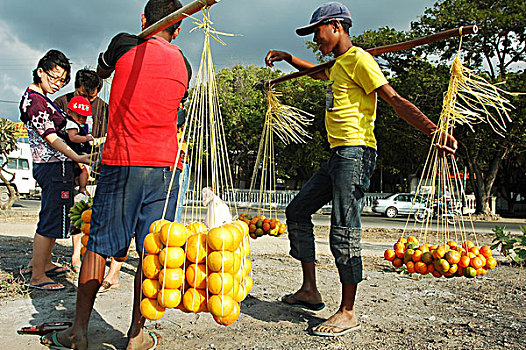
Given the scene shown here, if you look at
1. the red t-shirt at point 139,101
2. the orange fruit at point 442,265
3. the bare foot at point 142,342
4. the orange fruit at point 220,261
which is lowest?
the bare foot at point 142,342

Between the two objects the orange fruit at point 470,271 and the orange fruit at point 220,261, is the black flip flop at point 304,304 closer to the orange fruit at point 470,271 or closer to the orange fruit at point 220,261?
the orange fruit at point 470,271

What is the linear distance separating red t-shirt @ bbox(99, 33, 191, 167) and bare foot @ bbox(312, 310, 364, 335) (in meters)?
1.47

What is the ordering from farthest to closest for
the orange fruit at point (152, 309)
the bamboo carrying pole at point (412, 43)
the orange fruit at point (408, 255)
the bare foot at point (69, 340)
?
the orange fruit at point (408, 255) → the bamboo carrying pole at point (412, 43) → the bare foot at point (69, 340) → the orange fruit at point (152, 309)

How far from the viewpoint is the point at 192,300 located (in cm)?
181

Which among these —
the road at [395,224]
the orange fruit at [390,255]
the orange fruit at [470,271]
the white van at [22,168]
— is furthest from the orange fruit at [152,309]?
the white van at [22,168]

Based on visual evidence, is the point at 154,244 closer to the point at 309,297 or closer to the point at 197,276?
the point at 197,276

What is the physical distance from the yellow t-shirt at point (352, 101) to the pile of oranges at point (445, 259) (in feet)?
3.04

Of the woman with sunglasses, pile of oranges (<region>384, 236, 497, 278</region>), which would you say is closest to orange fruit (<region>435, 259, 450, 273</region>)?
pile of oranges (<region>384, 236, 497, 278</region>)

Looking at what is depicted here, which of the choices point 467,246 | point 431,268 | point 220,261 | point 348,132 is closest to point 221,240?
point 220,261

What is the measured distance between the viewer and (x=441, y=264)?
9.54 feet

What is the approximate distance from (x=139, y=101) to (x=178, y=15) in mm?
512

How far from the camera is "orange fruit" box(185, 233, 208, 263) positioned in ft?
5.97

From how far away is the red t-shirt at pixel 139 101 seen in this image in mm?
2227

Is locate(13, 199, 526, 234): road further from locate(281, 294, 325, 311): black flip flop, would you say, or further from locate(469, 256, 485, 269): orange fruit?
locate(469, 256, 485, 269): orange fruit
